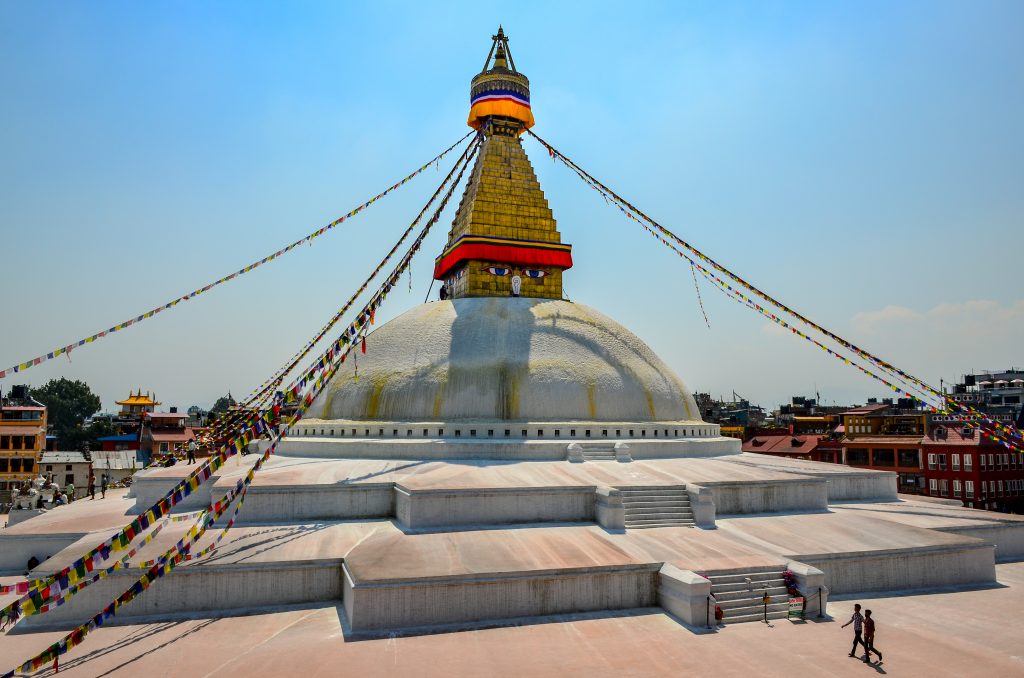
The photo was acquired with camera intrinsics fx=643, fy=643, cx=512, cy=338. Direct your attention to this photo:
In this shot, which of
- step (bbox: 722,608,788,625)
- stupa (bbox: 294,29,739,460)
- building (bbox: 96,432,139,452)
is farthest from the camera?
building (bbox: 96,432,139,452)

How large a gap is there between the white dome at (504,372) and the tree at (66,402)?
59.5m

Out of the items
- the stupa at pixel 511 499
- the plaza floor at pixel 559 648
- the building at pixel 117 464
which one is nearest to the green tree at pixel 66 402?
the building at pixel 117 464

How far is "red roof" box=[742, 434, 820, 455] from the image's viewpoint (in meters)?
37.5

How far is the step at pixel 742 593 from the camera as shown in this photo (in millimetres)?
10383

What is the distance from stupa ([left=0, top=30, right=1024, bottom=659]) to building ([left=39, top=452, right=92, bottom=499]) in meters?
21.8

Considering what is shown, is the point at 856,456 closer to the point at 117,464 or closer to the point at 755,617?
the point at 755,617

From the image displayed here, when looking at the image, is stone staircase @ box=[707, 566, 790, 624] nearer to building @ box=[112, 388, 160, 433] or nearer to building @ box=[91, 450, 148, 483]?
building @ box=[91, 450, 148, 483]

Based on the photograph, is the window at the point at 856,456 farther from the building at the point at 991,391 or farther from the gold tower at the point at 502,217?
the building at the point at 991,391

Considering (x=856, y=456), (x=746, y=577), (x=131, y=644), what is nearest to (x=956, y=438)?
(x=856, y=456)

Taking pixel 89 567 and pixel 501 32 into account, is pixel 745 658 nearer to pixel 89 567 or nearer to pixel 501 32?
pixel 89 567

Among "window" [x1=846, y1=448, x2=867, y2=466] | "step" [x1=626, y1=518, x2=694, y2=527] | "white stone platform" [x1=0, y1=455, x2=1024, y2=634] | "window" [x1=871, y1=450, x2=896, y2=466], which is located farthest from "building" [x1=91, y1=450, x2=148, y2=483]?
"window" [x1=871, y1=450, x2=896, y2=466]

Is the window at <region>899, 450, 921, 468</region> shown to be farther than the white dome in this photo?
Yes

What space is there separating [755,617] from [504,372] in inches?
377

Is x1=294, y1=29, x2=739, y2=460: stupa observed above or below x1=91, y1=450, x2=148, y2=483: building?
above
